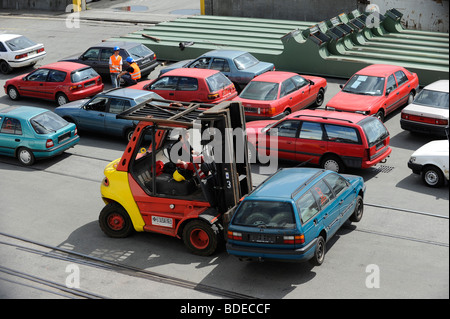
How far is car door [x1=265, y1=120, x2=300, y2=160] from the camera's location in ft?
52.3

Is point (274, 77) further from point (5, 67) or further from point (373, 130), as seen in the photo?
point (5, 67)

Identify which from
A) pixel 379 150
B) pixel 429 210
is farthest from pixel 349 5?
pixel 429 210

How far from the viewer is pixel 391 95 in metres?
18.6

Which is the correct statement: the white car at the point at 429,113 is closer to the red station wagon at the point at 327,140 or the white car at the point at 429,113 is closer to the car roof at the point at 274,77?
the red station wagon at the point at 327,140

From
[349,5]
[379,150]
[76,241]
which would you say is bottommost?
[76,241]

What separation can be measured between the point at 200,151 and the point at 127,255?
2.34 metres

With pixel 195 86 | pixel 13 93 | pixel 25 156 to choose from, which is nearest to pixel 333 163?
pixel 195 86

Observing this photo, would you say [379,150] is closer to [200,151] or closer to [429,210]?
[429,210]

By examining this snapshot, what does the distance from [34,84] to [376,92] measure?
10954 mm

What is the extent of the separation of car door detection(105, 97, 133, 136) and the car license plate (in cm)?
610

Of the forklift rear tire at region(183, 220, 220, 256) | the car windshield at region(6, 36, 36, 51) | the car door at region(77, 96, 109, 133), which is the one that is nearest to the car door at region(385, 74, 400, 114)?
the car door at region(77, 96, 109, 133)

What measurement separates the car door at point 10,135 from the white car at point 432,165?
963 cm

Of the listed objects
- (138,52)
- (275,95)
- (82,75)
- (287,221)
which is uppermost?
(138,52)

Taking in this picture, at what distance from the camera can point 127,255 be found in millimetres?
12391
